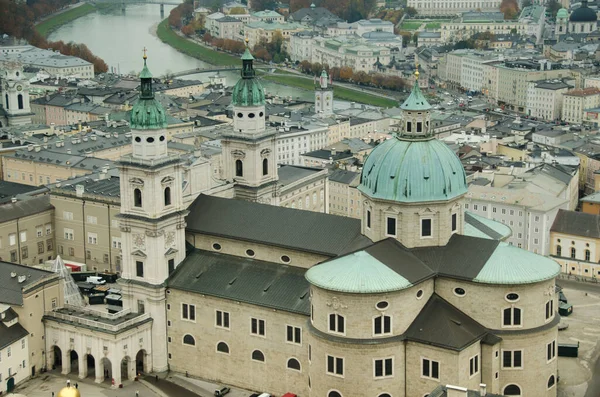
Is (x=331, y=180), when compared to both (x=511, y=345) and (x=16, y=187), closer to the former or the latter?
(x=16, y=187)

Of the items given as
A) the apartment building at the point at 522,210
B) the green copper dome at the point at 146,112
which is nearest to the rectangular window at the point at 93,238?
the green copper dome at the point at 146,112

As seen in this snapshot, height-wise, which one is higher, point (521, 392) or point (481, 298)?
point (481, 298)

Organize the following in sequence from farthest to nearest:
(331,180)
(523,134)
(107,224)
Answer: (523,134)
(331,180)
(107,224)

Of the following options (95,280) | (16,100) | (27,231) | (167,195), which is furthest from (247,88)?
(16,100)

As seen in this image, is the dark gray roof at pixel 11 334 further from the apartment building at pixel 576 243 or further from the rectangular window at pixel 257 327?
the apartment building at pixel 576 243

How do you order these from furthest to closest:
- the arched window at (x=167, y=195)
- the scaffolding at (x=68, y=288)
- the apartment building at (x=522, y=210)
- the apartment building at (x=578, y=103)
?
the apartment building at (x=578, y=103), the apartment building at (x=522, y=210), the scaffolding at (x=68, y=288), the arched window at (x=167, y=195)

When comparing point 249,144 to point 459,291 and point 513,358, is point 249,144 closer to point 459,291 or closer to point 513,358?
point 459,291

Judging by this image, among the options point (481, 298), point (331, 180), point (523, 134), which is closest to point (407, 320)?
point (481, 298)
